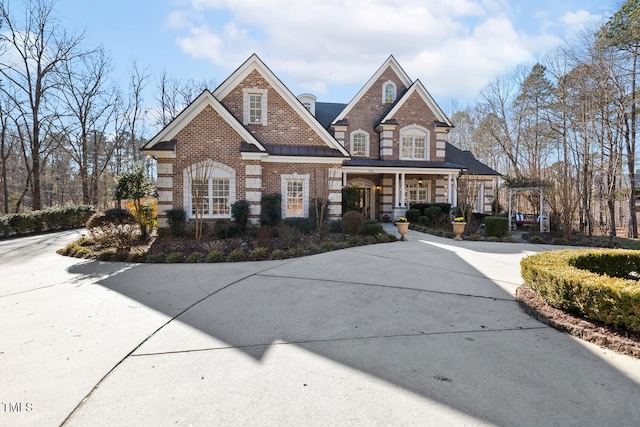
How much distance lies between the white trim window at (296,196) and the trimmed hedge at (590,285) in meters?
9.56

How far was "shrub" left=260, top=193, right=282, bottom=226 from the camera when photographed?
13297 mm

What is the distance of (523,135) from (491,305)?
3180cm

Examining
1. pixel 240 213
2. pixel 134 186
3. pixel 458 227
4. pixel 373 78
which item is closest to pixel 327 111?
pixel 373 78

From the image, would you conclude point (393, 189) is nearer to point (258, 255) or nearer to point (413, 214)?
point (413, 214)

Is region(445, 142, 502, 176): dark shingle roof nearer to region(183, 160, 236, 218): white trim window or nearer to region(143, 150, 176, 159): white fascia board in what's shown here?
region(183, 160, 236, 218): white trim window

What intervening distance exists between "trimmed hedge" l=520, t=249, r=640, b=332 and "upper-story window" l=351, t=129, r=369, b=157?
15.2 metres

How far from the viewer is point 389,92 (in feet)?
69.6

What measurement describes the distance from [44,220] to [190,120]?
1134 centimetres

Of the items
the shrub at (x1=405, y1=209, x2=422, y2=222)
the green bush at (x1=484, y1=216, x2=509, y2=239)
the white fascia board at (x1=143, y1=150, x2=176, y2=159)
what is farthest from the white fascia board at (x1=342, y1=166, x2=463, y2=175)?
the white fascia board at (x1=143, y1=150, x2=176, y2=159)

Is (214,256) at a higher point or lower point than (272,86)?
lower

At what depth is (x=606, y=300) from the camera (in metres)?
4.02

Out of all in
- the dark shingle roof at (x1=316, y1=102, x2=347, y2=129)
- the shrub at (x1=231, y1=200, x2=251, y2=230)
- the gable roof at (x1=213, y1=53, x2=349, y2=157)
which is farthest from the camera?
the dark shingle roof at (x1=316, y1=102, x2=347, y2=129)

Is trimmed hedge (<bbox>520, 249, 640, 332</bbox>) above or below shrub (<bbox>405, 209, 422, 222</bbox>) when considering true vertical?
below

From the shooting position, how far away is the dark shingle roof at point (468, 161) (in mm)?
20469
